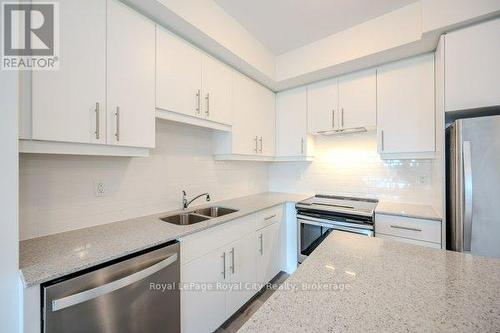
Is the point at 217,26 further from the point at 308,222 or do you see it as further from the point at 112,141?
the point at 308,222

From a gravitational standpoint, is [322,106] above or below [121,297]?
above

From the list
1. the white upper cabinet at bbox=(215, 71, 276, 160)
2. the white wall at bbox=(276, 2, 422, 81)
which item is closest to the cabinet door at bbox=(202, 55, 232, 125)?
the white upper cabinet at bbox=(215, 71, 276, 160)

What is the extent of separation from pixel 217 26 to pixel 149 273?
5.98 ft

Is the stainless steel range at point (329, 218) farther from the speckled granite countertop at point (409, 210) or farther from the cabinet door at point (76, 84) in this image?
the cabinet door at point (76, 84)

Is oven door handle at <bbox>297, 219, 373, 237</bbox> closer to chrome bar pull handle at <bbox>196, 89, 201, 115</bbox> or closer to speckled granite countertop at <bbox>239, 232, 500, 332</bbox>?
speckled granite countertop at <bbox>239, 232, 500, 332</bbox>

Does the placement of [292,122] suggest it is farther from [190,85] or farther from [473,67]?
[473,67]

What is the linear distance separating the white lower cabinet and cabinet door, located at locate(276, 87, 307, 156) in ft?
3.06

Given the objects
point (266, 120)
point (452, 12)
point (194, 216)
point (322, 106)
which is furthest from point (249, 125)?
point (452, 12)

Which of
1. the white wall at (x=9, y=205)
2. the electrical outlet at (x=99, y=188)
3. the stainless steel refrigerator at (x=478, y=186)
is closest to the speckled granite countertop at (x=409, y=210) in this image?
the stainless steel refrigerator at (x=478, y=186)

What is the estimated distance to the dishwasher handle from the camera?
2.87 feet

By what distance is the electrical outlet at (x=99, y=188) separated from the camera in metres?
1.50

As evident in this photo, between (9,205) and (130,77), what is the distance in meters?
0.89

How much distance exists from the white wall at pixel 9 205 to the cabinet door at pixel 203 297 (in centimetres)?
74

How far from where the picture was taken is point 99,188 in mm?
1510
